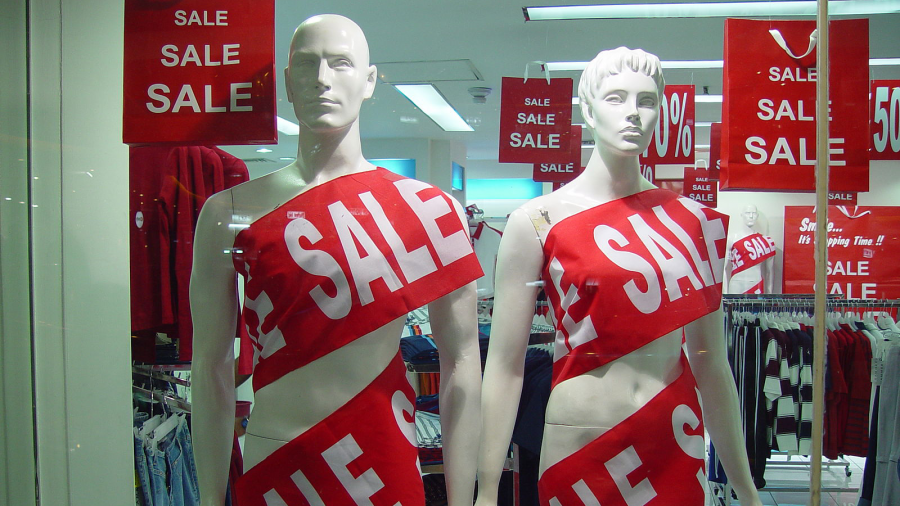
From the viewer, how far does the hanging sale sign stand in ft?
5.11

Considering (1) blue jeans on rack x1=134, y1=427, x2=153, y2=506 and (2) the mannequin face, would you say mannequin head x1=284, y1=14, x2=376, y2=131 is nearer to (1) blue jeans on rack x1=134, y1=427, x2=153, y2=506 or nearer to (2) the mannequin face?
(2) the mannequin face

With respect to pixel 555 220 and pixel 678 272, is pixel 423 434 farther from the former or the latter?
pixel 678 272

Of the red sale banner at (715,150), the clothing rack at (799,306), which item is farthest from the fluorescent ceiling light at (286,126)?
the clothing rack at (799,306)

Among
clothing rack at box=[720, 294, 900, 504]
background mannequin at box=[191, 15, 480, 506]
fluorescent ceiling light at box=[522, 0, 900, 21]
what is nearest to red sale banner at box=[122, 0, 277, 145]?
background mannequin at box=[191, 15, 480, 506]

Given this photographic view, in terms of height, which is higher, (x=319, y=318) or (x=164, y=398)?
(x=319, y=318)

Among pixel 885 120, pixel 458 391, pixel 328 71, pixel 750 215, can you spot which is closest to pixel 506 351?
pixel 458 391

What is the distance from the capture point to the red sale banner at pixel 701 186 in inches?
60.0

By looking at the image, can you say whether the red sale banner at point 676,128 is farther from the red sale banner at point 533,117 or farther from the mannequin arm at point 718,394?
the mannequin arm at point 718,394

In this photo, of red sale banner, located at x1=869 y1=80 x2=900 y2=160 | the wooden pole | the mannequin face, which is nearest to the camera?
the mannequin face

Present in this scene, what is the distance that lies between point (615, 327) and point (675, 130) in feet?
2.01

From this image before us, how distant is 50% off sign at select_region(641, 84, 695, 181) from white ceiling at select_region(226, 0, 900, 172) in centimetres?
3

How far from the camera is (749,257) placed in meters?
1.64

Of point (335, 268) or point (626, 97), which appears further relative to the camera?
point (626, 97)

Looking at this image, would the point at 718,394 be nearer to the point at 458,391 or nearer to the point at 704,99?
the point at 458,391
